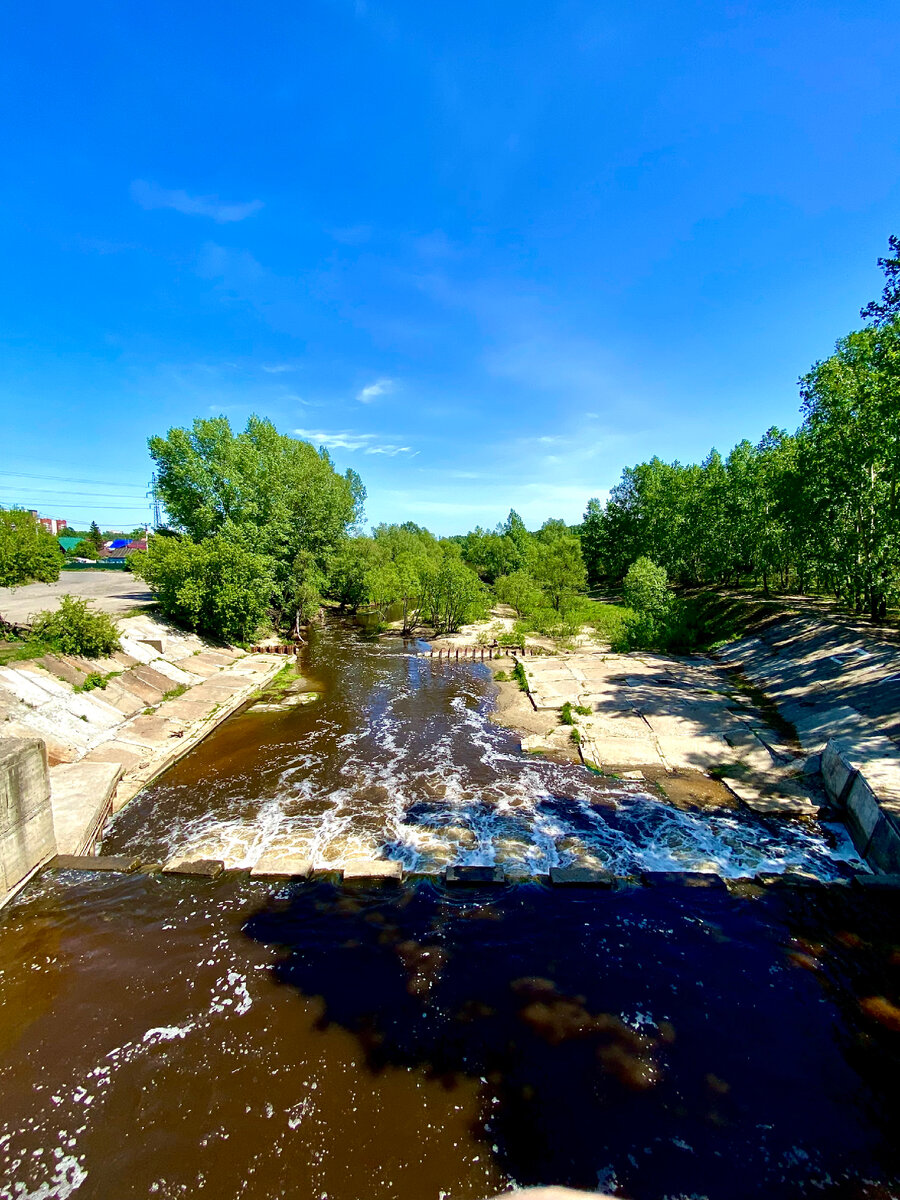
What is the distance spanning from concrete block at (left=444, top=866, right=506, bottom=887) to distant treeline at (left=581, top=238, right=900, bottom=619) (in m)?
17.0

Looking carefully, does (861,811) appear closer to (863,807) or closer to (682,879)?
(863,807)

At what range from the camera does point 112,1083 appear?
198 inches

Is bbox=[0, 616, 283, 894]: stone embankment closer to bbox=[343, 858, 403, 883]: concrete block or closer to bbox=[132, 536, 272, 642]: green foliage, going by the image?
bbox=[132, 536, 272, 642]: green foliage

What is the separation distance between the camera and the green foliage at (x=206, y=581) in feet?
77.8

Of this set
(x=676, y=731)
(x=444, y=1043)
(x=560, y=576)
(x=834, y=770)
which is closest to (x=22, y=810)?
(x=444, y=1043)

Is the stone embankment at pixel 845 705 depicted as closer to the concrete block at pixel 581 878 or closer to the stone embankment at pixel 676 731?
the stone embankment at pixel 676 731

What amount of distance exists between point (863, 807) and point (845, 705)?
5.66m

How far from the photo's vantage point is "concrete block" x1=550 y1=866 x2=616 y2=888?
318 inches

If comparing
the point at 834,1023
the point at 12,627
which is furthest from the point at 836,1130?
the point at 12,627

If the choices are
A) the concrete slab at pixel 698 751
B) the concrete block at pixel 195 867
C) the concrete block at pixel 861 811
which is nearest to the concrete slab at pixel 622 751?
the concrete slab at pixel 698 751

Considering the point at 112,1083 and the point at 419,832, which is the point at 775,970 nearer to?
the point at 419,832

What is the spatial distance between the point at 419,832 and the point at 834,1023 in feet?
21.6

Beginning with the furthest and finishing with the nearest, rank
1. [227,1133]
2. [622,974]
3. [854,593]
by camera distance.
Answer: [854,593], [622,974], [227,1133]

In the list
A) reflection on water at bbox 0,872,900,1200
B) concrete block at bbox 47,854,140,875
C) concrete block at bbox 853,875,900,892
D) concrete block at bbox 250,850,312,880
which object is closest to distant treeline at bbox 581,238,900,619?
concrete block at bbox 853,875,900,892
